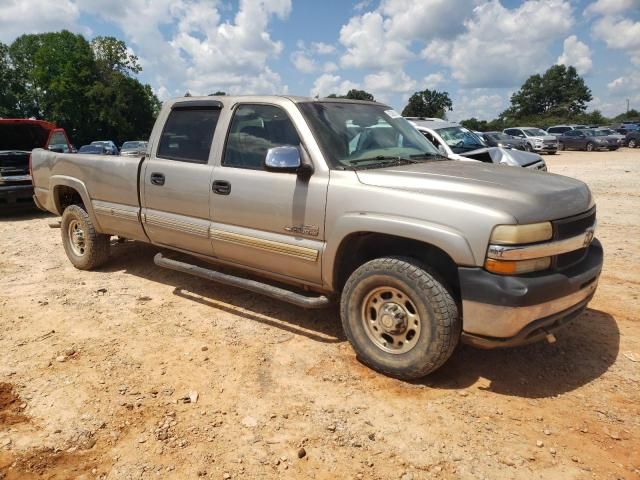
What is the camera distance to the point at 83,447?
2.79m

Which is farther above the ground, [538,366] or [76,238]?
[538,366]

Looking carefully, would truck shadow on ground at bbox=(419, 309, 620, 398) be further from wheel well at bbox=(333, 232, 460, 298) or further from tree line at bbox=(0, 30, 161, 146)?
tree line at bbox=(0, 30, 161, 146)

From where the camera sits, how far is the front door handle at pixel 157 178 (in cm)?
465

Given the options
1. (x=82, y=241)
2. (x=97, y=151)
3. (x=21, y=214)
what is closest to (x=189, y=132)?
(x=82, y=241)

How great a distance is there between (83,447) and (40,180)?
4.68 m

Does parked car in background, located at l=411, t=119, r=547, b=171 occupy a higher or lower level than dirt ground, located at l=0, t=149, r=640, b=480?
higher

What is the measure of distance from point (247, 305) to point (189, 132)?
1.72 m

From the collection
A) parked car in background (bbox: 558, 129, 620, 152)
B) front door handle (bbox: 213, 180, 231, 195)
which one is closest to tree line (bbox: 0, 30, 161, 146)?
parked car in background (bbox: 558, 129, 620, 152)

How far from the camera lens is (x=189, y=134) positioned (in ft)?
15.1

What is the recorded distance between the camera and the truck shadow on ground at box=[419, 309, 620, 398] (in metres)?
3.33

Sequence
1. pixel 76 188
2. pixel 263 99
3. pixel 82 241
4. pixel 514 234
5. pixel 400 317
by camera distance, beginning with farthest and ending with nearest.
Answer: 1. pixel 82 241
2. pixel 76 188
3. pixel 263 99
4. pixel 400 317
5. pixel 514 234

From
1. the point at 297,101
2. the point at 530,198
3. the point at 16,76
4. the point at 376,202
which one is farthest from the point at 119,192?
the point at 16,76

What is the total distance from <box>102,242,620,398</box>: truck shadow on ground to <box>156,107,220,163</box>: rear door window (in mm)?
1453

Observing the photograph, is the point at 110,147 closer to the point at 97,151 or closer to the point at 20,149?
the point at 20,149
